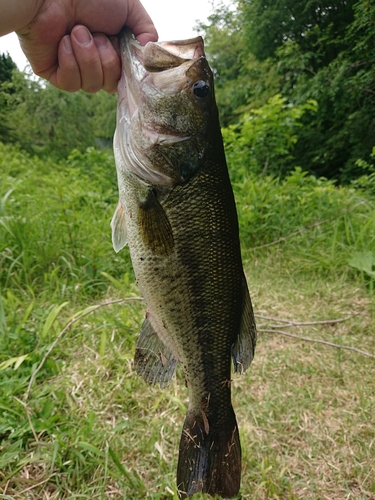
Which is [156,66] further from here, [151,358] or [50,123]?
[50,123]

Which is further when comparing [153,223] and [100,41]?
[100,41]

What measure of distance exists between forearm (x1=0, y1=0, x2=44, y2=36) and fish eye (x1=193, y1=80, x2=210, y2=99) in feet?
2.12

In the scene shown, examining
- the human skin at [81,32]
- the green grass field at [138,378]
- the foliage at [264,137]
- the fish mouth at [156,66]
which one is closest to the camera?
the fish mouth at [156,66]

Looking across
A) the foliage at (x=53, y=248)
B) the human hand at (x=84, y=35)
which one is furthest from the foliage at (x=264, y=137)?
the human hand at (x=84, y=35)

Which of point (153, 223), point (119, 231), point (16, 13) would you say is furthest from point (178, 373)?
point (16, 13)

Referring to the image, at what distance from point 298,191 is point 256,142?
1.25 meters

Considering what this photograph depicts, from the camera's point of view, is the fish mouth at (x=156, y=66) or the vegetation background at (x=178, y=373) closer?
the fish mouth at (x=156, y=66)

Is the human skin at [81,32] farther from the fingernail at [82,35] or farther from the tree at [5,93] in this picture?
the tree at [5,93]

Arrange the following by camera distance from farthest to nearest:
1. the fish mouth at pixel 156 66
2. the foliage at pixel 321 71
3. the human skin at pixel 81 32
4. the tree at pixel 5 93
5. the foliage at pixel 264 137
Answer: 1. the foliage at pixel 321 71
2. the foliage at pixel 264 137
3. the tree at pixel 5 93
4. the human skin at pixel 81 32
5. the fish mouth at pixel 156 66

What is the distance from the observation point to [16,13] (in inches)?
49.0

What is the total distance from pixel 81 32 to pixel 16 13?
21cm

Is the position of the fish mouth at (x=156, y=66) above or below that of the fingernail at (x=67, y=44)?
below

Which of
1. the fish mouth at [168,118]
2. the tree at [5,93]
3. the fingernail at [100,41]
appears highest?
the tree at [5,93]

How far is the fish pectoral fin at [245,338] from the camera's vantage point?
4.38ft
